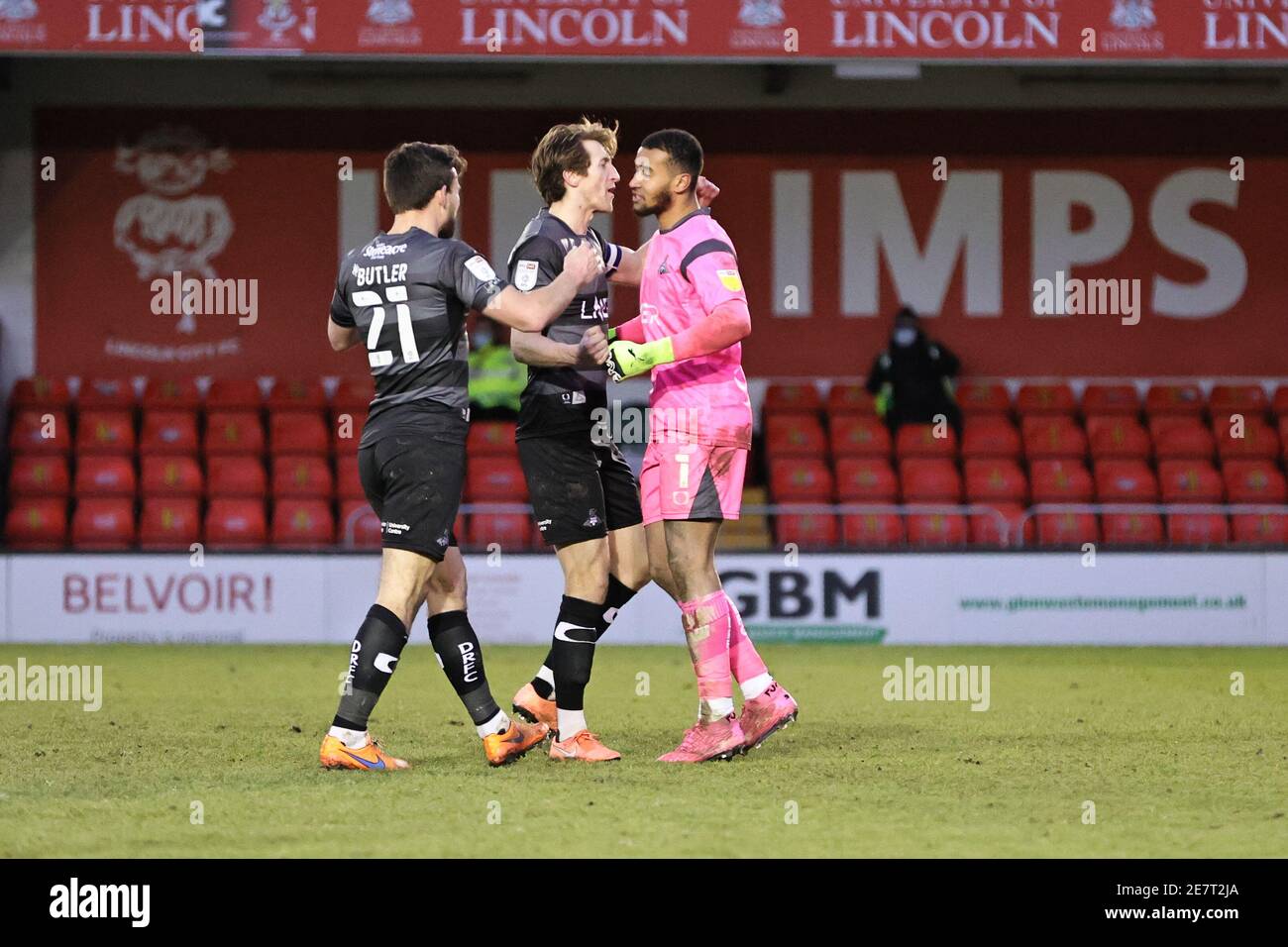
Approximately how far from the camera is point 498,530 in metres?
12.3

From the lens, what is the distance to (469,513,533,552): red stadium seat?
40.3ft

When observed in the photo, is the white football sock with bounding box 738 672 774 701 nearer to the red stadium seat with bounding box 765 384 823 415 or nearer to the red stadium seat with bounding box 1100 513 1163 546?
the red stadium seat with bounding box 1100 513 1163 546

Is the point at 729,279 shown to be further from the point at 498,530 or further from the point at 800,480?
the point at 800,480

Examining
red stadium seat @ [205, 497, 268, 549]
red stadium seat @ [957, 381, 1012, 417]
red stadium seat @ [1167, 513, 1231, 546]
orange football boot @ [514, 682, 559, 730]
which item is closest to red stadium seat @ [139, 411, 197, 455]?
red stadium seat @ [205, 497, 268, 549]

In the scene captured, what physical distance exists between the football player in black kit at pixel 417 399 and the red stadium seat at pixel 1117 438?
8659 millimetres

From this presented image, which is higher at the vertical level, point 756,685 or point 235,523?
point 235,523

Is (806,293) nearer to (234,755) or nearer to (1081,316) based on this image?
(1081,316)

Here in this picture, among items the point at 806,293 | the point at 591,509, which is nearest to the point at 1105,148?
the point at 806,293

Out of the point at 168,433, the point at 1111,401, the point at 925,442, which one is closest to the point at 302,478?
the point at 168,433

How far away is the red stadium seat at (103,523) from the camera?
1249 cm

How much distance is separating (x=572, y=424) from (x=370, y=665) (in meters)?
1.09

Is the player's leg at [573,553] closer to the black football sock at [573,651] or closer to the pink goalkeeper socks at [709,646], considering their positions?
the black football sock at [573,651]
